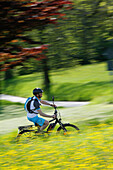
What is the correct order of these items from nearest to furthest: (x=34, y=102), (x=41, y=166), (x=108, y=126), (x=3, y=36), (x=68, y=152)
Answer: (x=41, y=166) < (x=68, y=152) < (x=3, y=36) < (x=34, y=102) < (x=108, y=126)

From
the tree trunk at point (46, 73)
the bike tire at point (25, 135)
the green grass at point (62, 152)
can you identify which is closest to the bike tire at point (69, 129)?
the green grass at point (62, 152)

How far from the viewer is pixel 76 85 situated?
71.7ft

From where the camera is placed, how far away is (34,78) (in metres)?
27.5

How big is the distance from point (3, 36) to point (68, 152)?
9.08 ft

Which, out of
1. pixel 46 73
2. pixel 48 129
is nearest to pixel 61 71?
pixel 46 73

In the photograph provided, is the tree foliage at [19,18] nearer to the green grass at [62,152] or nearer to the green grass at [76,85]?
the green grass at [62,152]

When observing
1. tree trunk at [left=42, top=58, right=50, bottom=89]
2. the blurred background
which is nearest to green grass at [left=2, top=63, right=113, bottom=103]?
the blurred background

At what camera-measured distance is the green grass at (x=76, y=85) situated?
19406 mm

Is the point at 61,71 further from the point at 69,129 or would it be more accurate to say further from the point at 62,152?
the point at 62,152

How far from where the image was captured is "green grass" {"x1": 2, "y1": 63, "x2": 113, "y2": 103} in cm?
1941

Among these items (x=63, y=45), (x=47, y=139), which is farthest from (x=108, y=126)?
(x=63, y=45)

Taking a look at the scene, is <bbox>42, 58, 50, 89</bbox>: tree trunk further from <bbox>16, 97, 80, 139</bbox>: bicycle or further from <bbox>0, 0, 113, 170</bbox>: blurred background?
<bbox>16, 97, 80, 139</bbox>: bicycle

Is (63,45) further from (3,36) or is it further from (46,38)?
(3,36)

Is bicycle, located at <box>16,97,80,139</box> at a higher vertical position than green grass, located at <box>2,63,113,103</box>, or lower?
higher
